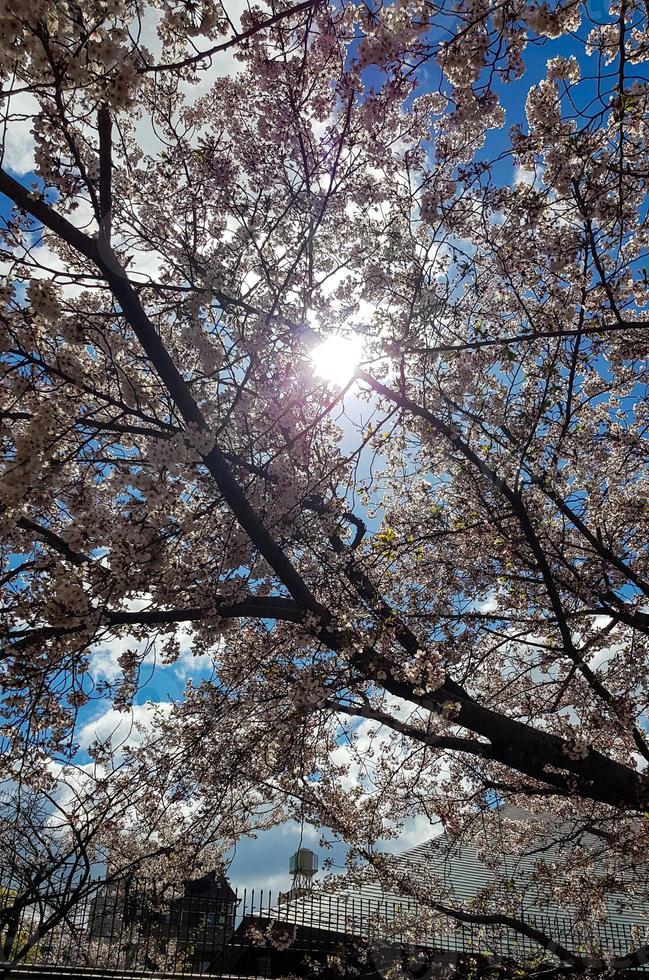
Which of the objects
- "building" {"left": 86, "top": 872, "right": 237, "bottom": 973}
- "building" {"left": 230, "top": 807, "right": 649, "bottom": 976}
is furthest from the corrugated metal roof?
"building" {"left": 86, "top": 872, "right": 237, "bottom": 973}

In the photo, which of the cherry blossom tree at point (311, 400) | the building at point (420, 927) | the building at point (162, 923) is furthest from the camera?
the building at point (162, 923)

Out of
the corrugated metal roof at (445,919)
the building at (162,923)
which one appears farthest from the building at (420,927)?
the building at (162,923)

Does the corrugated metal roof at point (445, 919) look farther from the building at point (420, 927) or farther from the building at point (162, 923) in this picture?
the building at point (162, 923)

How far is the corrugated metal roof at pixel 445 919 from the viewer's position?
922 cm

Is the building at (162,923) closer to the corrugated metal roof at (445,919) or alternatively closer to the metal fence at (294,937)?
the metal fence at (294,937)

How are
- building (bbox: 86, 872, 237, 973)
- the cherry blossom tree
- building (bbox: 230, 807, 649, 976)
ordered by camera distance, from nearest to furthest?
the cherry blossom tree, building (bbox: 230, 807, 649, 976), building (bbox: 86, 872, 237, 973)

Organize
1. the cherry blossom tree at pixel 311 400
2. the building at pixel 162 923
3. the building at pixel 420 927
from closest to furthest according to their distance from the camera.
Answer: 1. the cherry blossom tree at pixel 311 400
2. the building at pixel 420 927
3. the building at pixel 162 923

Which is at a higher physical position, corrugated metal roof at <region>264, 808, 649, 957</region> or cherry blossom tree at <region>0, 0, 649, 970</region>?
cherry blossom tree at <region>0, 0, 649, 970</region>

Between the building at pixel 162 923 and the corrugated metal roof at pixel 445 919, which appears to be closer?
the corrugated metal roof at pixel 445 919

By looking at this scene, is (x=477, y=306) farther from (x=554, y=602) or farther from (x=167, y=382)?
(x=167, y=382)

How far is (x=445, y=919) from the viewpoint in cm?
952

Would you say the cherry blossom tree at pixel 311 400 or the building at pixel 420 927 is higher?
the cherry blossom tree at pixel 311 400

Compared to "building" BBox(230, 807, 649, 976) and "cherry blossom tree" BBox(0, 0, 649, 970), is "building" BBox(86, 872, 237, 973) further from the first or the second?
"cherry blossom tree" BBox(0, 0, 649, 970)

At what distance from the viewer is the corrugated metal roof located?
9219 millimetres
